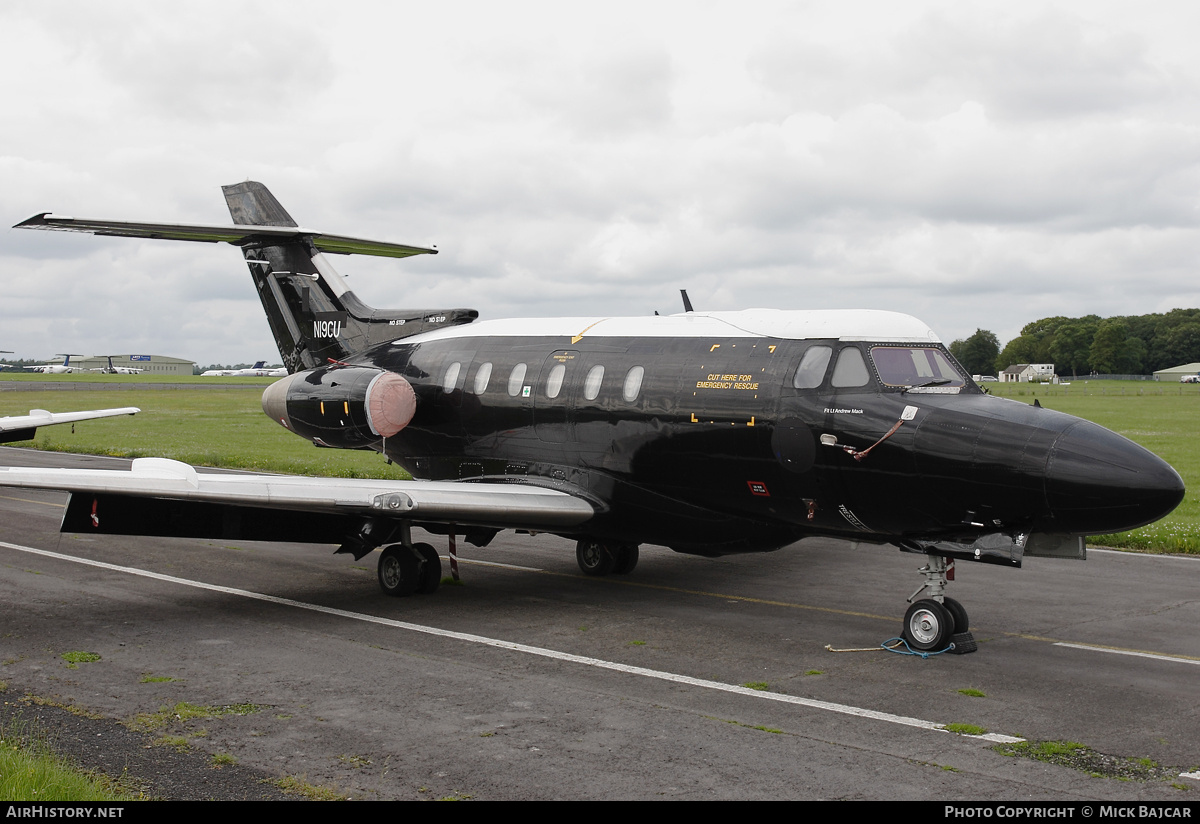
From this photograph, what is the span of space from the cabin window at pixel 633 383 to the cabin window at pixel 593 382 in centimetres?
43

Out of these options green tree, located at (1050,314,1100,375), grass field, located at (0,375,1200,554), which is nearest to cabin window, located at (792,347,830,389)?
grass field, located at (0,375,1200,554)

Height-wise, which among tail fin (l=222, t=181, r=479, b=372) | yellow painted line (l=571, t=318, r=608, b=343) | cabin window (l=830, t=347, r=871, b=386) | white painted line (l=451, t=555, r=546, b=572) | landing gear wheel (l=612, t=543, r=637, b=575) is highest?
tail fin (l=222, t=181, r=479, b=372)

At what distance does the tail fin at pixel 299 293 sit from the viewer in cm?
1728

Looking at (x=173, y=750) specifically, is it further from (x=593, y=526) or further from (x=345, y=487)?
(x=593, y=526)

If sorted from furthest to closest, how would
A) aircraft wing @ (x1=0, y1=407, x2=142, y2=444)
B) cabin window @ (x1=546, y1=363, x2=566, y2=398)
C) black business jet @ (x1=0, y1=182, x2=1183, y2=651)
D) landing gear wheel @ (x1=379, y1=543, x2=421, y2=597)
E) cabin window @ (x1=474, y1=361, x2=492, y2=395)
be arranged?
aircraft wing @ (x1=0, y1=407, x2=142, y2=444), cabin window @ (x1=474, y1=361, x2=492, y2=395), cabin window @ (x1=546, y1=363, x2=566, y2=398), landing gear wheel @ (x1=379, y1=543, x2=421, y2=597), black business jet @ (x1=0, y1=182, x2=1183, y2=651)

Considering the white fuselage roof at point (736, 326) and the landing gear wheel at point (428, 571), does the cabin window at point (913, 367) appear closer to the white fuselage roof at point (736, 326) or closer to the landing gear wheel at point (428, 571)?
the white fuselage roof at point (736, 326)

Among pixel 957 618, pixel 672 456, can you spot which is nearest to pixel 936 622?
pixel 957 618

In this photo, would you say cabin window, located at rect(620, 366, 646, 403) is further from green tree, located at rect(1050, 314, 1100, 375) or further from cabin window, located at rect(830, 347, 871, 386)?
green tree, located at rect(1050, 314, 1100, 375)

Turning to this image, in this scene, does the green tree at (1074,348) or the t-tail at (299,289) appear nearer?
the t-tail at (299,289)

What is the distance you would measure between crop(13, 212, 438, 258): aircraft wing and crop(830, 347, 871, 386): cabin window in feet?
33.8

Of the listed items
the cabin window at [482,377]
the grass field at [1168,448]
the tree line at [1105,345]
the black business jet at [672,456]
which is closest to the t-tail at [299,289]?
the black business jet at [672,456]

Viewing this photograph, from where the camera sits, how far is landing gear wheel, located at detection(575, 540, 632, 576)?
14453 mm

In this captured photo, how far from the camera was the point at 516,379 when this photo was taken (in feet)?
45.2

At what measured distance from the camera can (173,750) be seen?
727 cm
